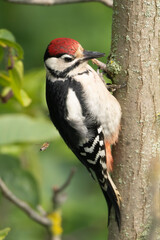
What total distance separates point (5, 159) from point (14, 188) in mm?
209

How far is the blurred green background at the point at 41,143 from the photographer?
3344 millimetres

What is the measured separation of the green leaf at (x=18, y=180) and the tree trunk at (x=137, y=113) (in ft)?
2.27

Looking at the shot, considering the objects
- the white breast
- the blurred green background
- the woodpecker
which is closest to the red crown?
the woodpecker

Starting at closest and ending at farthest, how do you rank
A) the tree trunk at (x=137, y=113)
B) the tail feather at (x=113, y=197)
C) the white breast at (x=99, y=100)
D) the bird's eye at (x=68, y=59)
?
1. the tree trunk at (x=137, y=113)
2. the tail feather at (x=113, y=197)
3. the white breast at (x=99, y=100)
4. the bird's eye at (x=68, y=59)

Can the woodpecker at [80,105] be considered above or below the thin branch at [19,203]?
above

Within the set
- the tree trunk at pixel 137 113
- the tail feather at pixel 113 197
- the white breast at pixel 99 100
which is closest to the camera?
the tree trunk at pixel 137 113

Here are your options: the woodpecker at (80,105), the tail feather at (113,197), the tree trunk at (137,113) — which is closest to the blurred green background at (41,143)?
the woodpecker at (80,105)

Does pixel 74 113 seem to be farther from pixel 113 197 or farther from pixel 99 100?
pixel 113 197

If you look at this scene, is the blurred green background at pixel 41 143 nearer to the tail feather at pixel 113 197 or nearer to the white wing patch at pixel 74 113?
the white wing patch at pixel 74 113

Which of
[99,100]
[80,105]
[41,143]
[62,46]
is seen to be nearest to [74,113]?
[80,105]

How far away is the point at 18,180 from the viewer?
3393 millimetres

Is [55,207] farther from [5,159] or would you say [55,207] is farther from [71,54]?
[71,54]

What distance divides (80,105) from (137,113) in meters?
0.52

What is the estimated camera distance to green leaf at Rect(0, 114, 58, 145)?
317cm
